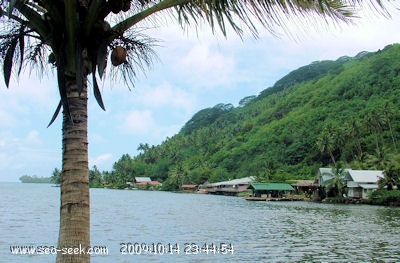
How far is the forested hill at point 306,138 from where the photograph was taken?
9256 cm

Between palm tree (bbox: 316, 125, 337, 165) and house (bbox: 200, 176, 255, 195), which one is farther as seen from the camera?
→ house (bbox: 200, 176, 255, 195)

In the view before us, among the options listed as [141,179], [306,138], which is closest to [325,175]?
[306,138]

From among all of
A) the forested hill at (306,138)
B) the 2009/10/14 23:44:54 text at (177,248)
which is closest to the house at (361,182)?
the forested hill at (306,138)

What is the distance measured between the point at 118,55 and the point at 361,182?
68.5m

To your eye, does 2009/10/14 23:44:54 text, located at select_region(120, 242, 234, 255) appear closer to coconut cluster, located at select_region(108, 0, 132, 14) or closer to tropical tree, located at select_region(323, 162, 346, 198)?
coconut cluster, located at select_region(108, 0, 132, 14)

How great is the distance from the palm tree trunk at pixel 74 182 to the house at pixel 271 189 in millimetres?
77307

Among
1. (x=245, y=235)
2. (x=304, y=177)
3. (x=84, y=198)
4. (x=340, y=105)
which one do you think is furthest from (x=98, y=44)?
(x=340, y=105)

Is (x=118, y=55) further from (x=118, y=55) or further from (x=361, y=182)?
(x=361, y=182)

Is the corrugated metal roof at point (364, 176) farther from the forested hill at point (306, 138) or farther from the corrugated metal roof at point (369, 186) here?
the forested hill at point (306, 138)

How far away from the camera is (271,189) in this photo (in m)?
79.6

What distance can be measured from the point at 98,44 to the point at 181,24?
0.83 metres

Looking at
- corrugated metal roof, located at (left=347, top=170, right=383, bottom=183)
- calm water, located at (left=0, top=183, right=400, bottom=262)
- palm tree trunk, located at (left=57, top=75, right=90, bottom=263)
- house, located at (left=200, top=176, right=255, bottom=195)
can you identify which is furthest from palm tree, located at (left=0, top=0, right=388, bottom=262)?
house, located at (left=200, top=176, right=255, bottom=195)

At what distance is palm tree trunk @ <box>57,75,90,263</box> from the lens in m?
3.45

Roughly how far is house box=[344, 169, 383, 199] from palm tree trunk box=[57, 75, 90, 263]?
67.1 metres
